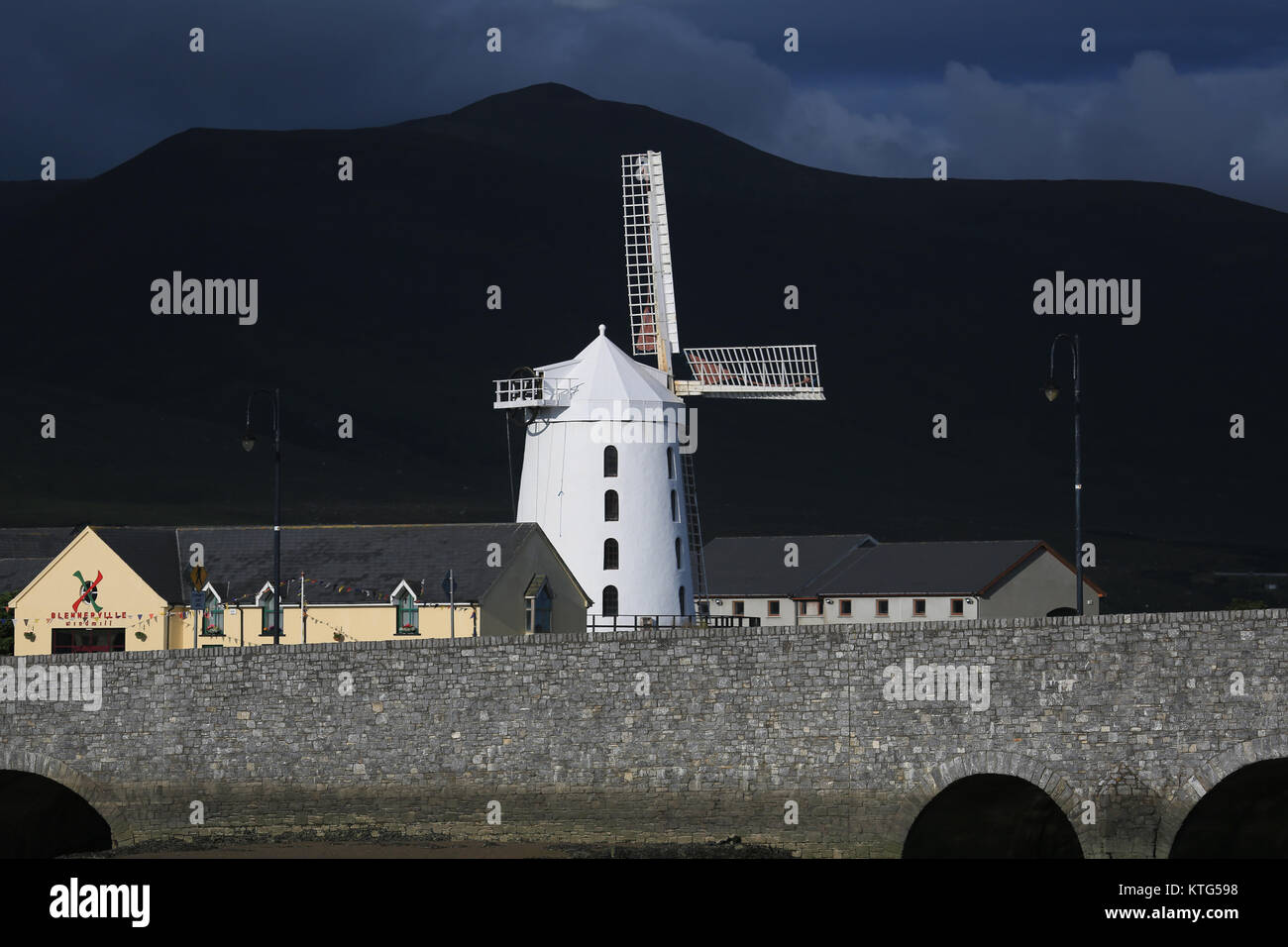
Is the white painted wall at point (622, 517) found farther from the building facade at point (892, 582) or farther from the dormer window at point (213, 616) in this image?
the building facade at point (892, 582)

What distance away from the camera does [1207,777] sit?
121 ft

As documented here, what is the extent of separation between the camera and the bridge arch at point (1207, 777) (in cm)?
3638

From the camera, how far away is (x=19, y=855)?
48969 millimetres

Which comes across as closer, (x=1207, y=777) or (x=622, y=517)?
(x=1207, y=777)

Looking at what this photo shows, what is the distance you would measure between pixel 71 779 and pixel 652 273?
33.7 meters

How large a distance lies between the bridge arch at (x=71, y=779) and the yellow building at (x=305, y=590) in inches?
570

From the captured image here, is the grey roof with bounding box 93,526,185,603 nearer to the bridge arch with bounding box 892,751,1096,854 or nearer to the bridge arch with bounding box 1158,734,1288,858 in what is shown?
the bridge arch with bounding box 892,751,1096,854

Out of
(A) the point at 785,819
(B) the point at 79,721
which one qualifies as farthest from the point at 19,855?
(A) the point at 785,819

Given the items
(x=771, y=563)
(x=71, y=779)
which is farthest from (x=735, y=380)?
(x=771, y=563)

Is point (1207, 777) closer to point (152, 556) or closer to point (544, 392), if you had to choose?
point (544, 392)

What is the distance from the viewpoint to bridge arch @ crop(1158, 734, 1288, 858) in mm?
36375

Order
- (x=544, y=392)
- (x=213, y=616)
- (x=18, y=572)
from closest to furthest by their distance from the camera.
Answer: (x=213, y=616) < (x=544, y=392) < (x=18, y=572)

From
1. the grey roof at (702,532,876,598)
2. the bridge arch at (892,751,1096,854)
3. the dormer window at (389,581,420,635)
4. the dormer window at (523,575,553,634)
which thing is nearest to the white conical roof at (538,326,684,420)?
the dormer window at (523,575,553,634)

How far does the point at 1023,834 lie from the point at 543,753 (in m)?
10.5
